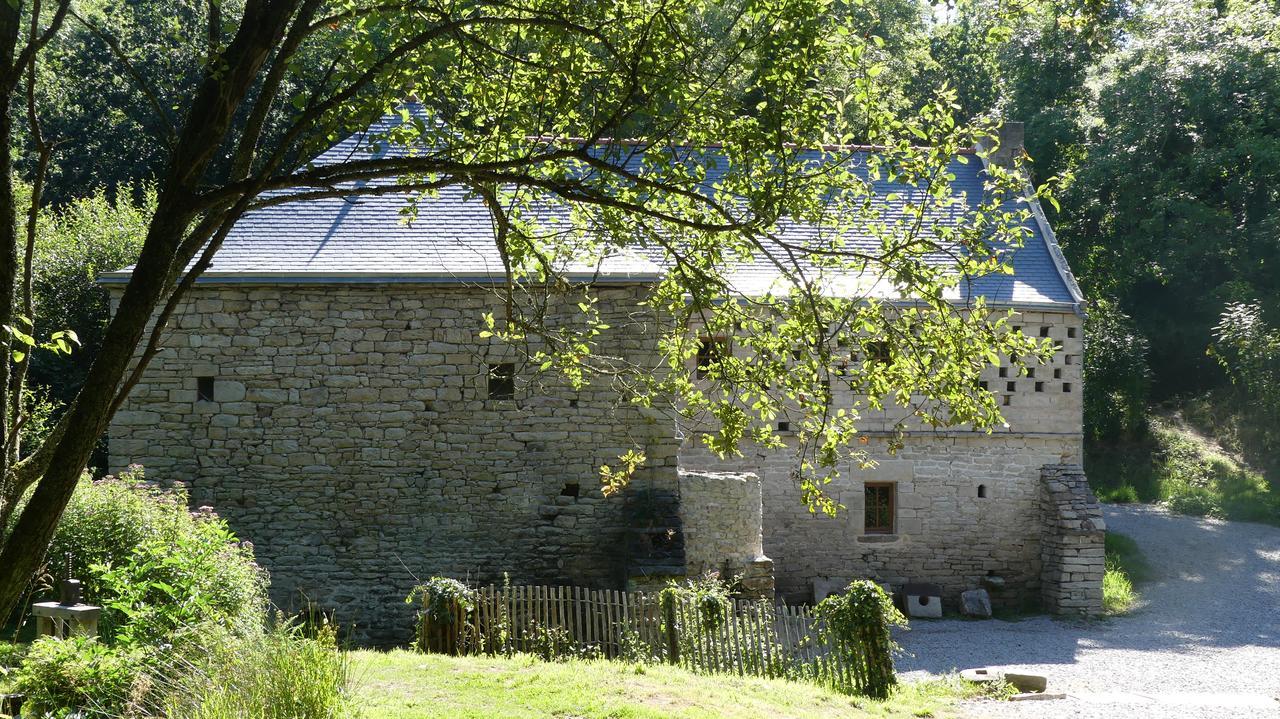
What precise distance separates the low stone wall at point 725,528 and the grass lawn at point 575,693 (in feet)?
11.0

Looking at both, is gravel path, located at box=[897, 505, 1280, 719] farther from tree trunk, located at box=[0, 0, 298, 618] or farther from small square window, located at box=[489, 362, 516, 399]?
tree trunk, located at box=[0, 0, 298, 618]

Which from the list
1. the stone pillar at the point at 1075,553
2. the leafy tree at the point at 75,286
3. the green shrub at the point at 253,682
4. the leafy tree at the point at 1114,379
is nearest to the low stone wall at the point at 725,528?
the stone pillar at the point at 1075,553

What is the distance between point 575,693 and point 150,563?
9.47 feet

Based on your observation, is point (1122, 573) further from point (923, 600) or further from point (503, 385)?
point (503, 385)

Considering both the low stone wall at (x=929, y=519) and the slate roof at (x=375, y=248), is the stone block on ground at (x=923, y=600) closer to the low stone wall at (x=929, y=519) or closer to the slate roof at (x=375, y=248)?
the low stone wall at (x=929, y=519)

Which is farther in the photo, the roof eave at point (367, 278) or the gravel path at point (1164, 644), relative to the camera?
the roof eave at point (367, 278)

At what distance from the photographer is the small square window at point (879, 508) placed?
15.3m

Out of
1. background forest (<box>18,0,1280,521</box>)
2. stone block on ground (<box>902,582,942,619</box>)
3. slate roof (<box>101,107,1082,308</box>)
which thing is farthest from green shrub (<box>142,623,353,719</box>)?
background forest (<box>18,0,1280,521</box>)

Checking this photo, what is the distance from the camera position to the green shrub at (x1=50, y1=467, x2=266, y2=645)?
671 centimetres

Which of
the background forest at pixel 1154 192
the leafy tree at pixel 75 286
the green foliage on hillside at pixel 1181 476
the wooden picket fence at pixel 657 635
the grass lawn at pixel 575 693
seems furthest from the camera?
the background forest at pixel 1154 192

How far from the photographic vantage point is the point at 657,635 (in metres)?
10.1

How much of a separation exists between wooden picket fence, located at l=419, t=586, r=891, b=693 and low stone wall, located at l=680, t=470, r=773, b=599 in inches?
91.8

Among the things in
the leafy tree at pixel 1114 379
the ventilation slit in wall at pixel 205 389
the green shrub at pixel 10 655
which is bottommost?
the green shrub at pixel 10 655

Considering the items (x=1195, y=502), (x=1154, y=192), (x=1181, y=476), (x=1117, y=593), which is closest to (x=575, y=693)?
(x=1117, y=593)
